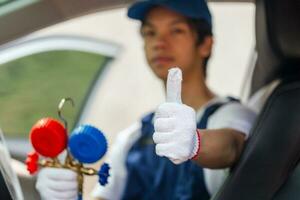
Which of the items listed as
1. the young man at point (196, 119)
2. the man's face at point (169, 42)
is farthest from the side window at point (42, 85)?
the man's face at point (169, 42)

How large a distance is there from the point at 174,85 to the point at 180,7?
53cm

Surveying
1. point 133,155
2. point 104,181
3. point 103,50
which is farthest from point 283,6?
point 103,50

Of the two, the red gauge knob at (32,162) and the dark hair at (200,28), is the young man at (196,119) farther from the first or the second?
the red gauge knob at (32,162)

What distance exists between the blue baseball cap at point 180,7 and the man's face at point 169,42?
16 mm

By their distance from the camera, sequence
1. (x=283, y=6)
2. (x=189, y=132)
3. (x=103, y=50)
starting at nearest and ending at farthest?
(x=189, y=132), (x=283, y=6), (x=103, y=50)

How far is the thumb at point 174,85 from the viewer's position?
3.57ft

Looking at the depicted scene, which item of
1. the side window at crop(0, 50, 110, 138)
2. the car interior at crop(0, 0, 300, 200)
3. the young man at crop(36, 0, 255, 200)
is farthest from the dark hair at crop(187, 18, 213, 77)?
the side window at crop(0, 50, 110, 138)

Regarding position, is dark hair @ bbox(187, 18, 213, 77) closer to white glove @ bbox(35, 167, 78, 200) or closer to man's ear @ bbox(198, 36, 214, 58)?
man's ear @ bbox(198, 36, 214, 58)

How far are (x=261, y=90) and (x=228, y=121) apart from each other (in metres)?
0.17

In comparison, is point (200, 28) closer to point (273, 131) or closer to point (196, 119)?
point (196, 119)

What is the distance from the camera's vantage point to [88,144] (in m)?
1.25

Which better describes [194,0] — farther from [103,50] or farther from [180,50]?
[103,50]

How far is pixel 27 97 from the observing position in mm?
2008

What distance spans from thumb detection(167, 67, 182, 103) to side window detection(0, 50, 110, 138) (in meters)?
0.52
